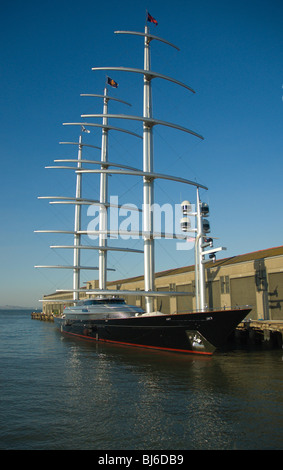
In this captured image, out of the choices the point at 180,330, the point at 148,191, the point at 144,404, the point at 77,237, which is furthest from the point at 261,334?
the point at 77,237

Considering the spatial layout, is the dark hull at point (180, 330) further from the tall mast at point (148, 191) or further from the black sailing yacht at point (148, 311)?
the tall mast at point (148, 191)

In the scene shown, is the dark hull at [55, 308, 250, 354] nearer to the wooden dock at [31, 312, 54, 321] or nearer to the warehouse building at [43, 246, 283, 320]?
the warehouse building at [43, 246, 283, 320]

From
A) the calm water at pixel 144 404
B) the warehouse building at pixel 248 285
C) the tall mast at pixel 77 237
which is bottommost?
the calm water at pixel 144 404

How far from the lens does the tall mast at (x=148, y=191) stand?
32344 millimetres

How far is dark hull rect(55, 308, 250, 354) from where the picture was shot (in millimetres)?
23094

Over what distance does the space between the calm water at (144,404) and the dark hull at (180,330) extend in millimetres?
1385

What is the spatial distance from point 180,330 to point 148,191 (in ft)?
47.0

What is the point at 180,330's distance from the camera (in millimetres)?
24859

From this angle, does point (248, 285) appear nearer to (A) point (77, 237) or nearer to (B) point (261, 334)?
(B) point (261, 334)

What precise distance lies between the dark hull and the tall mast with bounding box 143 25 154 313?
134 inches

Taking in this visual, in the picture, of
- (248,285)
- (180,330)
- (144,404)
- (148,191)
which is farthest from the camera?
(248,285)

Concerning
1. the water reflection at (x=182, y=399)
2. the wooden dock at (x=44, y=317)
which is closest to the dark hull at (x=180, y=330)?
the water reflection at (x=182, y=399)

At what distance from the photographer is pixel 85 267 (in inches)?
2235

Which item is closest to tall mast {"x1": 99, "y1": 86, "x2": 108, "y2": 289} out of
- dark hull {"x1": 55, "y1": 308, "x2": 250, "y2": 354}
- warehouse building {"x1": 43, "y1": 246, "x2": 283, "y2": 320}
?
warehouse building {"x1": 43, "y1": 246, "x2": 283, "y2": 320}
